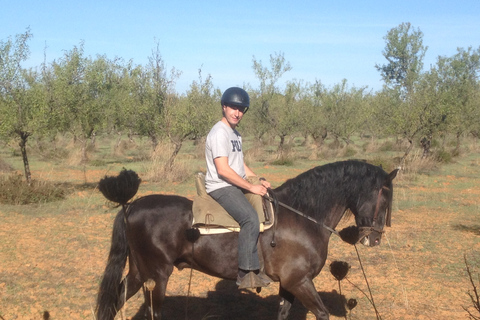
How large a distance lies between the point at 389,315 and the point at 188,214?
10.8 ft

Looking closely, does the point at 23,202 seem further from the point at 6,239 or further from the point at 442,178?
the point at 442,178

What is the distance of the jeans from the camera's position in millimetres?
4230

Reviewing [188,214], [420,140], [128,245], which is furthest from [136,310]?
[420,140]

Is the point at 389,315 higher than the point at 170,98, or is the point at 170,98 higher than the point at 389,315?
the point at 170,98

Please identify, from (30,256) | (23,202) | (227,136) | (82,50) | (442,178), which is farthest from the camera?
(442,178)

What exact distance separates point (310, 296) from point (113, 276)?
2026 mm

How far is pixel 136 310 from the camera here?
19.3ft

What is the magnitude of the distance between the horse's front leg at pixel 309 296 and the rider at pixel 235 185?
32cm

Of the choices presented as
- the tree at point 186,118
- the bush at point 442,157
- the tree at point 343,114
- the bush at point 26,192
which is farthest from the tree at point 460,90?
the bush at point 26,192

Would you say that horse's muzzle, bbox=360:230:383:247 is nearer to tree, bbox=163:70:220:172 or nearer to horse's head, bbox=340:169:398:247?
horse's head, bbox=340:169:398:247

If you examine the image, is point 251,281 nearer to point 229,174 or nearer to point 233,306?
point 229,174

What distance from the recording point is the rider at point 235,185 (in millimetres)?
4230

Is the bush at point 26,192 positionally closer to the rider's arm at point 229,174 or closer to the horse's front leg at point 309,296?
the rider's arm at point 229,174

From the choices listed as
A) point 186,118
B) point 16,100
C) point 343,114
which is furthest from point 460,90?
point 16,100
